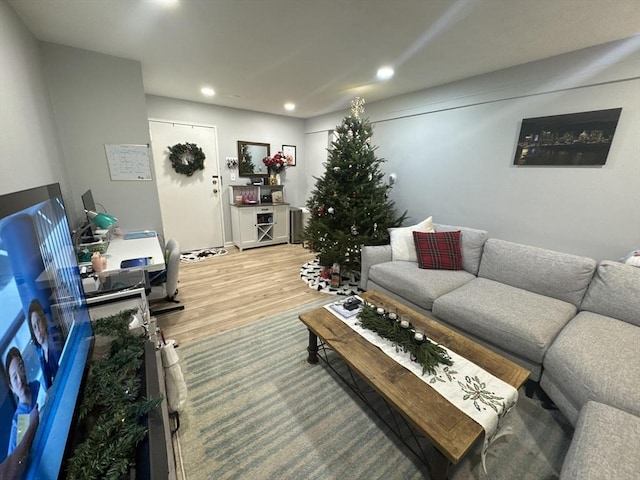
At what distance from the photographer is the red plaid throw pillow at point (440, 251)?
249 centimetres

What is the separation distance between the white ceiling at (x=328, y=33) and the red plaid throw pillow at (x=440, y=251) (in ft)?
5.20

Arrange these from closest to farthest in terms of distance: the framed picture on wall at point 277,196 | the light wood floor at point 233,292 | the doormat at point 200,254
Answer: the light wood floor at point 233,292, the doormat at point 200,254, the framed picture on wall at point 277,196

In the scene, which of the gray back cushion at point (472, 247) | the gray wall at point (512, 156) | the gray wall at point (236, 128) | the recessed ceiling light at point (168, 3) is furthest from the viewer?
the gray wall at point (236, 128)

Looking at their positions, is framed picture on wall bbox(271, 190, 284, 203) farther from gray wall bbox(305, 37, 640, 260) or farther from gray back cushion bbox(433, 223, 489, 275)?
gray back cushion bbox(433, 223, 489, 275)

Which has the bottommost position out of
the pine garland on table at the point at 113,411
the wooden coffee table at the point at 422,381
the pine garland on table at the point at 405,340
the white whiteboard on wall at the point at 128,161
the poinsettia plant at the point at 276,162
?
the wooden coffee table at the point at 422,381

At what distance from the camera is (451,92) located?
9.20ft

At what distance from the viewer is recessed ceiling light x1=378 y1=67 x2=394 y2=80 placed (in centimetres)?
246

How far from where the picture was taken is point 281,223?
15.6 feet

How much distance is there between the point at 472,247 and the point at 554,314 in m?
0.87

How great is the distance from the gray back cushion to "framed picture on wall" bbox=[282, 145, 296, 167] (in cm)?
344

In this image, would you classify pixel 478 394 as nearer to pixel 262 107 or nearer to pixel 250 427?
pixel 250 427

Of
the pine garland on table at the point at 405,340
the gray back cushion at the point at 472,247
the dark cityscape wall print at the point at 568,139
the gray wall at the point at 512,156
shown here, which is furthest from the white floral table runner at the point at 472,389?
the dark cityscape wall print at the point at 568,139

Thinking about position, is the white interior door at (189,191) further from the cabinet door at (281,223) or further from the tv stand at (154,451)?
the tv stand at (154,451)

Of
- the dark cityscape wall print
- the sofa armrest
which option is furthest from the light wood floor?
the dark cityscape wall print
